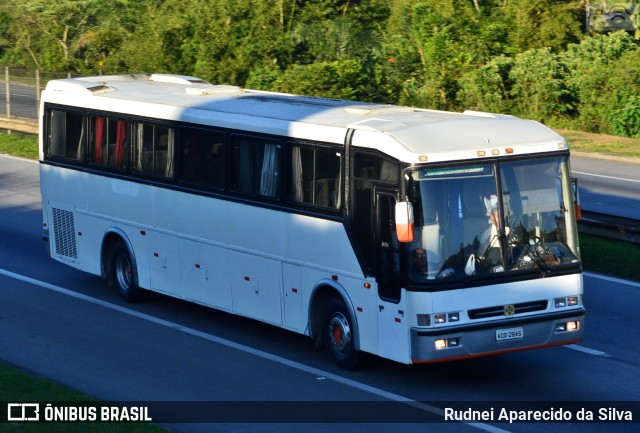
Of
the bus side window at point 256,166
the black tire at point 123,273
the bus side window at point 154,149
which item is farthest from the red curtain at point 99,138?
the bus side window at point 256,166

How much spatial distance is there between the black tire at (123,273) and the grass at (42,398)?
171 inches

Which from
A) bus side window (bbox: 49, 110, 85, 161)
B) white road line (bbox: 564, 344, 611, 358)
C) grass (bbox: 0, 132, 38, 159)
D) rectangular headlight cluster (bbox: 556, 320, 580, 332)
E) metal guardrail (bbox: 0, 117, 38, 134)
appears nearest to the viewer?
rectangular headlight cluster (bbox: 556, 320, 580, 332)

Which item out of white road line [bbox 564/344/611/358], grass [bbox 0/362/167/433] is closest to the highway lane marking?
white road line [bbox 564/344/611/358]

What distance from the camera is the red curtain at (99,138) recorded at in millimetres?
17266

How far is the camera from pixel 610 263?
58.8ft

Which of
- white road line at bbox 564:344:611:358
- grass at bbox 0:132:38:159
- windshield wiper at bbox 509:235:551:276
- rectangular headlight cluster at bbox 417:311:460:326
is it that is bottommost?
grass at bbox 0:132:38:159

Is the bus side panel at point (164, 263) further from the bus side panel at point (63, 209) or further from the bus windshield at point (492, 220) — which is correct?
the bus windshield at point (492, 220)

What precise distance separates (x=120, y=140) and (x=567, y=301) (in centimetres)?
765

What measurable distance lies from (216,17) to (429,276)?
32.5 m

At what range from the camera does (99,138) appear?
17344 mm

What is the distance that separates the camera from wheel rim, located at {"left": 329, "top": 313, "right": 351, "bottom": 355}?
42.0 feet

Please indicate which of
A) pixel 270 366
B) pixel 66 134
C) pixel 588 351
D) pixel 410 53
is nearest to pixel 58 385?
pixel 270 366

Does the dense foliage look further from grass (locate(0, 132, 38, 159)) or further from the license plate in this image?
the license plate

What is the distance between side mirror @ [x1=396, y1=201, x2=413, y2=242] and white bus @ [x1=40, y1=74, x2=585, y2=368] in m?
0.03
